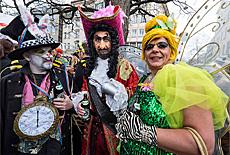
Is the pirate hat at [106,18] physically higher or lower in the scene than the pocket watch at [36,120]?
higher

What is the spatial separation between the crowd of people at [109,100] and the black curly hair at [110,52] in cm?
1

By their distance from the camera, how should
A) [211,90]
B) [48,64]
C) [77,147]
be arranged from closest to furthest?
1. [211,90]
2. [48,64]
3. [77,147]

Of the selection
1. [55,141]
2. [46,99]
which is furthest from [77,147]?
[46,99]

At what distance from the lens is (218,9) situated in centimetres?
103

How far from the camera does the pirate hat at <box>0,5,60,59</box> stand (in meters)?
1.86

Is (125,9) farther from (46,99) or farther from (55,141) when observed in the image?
(55,141)

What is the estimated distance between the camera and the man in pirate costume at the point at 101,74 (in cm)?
193

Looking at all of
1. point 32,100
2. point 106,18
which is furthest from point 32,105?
point 106,18

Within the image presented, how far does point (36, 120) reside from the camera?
1699 mm

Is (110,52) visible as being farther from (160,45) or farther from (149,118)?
(149,118)

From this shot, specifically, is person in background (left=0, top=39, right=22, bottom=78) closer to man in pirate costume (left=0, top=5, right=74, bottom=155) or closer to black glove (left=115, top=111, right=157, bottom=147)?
man in pirate costume (left=0, top=5, right=74, bottom=155)

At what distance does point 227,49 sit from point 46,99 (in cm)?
197

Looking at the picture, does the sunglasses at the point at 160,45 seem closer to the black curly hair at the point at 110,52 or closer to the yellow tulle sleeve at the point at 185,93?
the yellow tulle sleeve at the point at 185,93

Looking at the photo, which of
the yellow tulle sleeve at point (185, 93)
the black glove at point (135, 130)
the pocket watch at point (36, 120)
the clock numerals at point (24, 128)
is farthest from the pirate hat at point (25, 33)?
the yellow tulle sleeve at point (185, 93)
